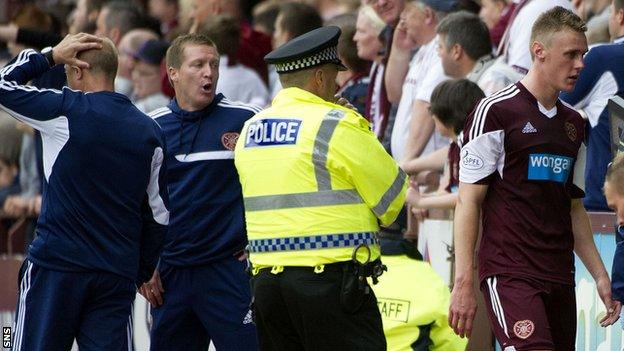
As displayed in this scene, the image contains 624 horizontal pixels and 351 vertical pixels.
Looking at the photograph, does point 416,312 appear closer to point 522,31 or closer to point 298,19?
point 522,31

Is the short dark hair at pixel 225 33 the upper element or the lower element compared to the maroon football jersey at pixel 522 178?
upper

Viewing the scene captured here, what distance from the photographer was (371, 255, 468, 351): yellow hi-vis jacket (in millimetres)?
9422

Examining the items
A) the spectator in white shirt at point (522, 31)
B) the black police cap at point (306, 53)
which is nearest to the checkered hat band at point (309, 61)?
the black police cap at point (306, 53)

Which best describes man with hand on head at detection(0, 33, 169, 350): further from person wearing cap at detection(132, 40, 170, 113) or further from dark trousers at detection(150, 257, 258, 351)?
person wearing cap at detection(132, 40, 170, 113)

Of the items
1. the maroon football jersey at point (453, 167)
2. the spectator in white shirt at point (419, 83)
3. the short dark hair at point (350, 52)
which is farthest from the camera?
the short dark hair at point (350, 52)

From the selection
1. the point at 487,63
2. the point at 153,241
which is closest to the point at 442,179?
the point at 487,63

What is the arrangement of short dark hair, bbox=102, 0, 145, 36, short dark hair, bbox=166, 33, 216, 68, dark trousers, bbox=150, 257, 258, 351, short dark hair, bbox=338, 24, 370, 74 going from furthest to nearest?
short dark hair, bbox=102, 0, 145, 36
short dark hair, bbox=338, 24, 370, 74
short dark hair, bbox=166, 33, 216, 68
dark trousers, bbox=150, 257, 258, 351

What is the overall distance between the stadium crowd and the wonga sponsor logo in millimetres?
22

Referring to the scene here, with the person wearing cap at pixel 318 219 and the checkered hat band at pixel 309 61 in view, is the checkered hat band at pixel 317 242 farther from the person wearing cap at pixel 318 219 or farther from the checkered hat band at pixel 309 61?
the checkered hat band at pixel 309 61

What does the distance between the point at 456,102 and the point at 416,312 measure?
1378 millimetres

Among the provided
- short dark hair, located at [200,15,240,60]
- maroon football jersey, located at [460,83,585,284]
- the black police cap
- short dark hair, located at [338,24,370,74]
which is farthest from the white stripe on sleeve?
short dark hair, located at [200,15,240,60]

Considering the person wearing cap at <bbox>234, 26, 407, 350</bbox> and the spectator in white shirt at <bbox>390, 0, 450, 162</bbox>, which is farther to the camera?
the spectator in white shirt at <bbox>390, 0, 450, 162</bbox>

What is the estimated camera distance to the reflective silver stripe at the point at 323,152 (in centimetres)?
710

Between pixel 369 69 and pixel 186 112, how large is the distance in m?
3.86
